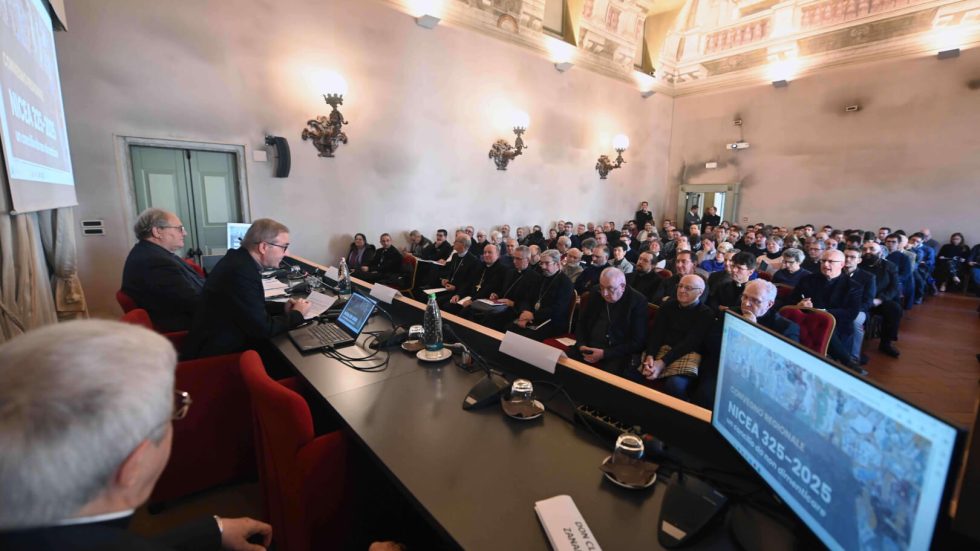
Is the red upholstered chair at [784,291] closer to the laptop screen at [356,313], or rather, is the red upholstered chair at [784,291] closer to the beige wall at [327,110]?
the laptop screen at [356,313]

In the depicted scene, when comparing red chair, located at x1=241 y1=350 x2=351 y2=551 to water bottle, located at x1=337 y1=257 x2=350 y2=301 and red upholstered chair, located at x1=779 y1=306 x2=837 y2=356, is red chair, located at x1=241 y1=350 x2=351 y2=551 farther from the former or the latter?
red upholstered chair, located at x1=779 y1=306 x2=837 y2=356

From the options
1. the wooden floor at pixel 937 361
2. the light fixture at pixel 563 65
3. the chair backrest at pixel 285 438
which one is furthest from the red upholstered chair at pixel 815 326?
the light fixture at pixel 563 65

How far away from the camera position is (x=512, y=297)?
4582 mm

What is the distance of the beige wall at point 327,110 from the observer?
4.54m

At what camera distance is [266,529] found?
1.20 m

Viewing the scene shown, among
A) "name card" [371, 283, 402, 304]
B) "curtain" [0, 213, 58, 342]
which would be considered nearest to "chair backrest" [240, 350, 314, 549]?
"name card" [371, 283, 402, 304]

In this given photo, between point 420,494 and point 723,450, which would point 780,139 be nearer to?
point 723,450

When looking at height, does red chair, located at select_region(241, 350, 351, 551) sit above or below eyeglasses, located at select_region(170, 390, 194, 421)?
below

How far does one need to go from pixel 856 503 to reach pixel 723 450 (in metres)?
0.52

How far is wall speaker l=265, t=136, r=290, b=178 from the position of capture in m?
5.61

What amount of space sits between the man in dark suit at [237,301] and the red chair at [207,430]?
4.4 inches

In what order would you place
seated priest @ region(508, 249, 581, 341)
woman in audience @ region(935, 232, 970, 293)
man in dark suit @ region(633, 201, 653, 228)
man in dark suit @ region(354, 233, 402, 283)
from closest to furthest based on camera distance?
seated priest @ region(508, 249, 581, 341), man in dark suit @ region(354, 233, 402, 283), woman in audience @ region(935, 232, 970, 293), man in dark suit @ region(633, 201, 653, 228)

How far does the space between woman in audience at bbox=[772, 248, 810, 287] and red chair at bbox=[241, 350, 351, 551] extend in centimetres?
494

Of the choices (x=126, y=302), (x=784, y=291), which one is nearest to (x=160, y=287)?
(x=126, y=302)
